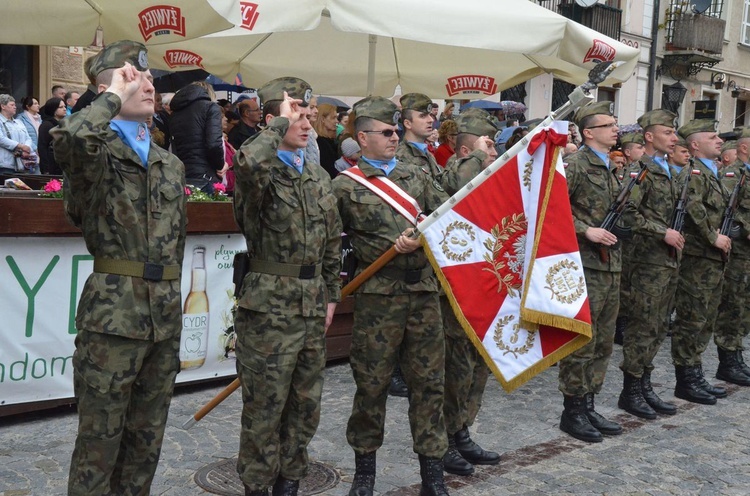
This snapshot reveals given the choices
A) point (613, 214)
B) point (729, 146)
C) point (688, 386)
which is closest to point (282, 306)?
point (613, 214)

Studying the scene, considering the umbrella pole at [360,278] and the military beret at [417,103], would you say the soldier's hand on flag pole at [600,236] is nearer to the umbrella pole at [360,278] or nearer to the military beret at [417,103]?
the military beret at [417,103]

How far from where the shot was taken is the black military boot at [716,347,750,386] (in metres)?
8.53

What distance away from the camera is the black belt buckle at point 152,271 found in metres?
3.87

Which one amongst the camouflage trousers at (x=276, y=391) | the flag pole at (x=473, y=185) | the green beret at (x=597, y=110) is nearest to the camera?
the camouflage trousers at (x=276, y=391)

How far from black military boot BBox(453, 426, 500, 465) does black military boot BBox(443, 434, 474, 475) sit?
16cm

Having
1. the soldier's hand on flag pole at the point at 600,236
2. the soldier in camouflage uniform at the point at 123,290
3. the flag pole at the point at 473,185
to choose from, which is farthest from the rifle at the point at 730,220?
the soldier in camouflage uniform at the point at 123,290

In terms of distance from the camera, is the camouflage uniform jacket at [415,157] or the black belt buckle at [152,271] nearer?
the black belt buckle at [152,271]

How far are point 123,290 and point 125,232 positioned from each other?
24 centimetres

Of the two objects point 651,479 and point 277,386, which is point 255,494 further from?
point 651,479

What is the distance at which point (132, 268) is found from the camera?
3854mm

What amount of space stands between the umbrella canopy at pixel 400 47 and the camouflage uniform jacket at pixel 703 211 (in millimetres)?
1117

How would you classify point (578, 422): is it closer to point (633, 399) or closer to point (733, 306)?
point (633, 399)

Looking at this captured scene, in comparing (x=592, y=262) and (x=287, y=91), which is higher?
(x=287, y=91)

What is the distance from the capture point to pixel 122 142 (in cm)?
390
